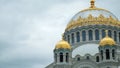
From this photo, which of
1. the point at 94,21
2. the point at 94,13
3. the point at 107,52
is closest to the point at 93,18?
the point at 94,21

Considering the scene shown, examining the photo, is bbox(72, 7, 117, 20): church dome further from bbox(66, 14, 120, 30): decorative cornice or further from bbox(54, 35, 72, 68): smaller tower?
bbox(54, 35, 72, 68): smaller tower

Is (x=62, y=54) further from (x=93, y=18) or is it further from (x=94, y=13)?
(x=94, y=13)

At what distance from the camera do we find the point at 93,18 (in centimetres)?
6322

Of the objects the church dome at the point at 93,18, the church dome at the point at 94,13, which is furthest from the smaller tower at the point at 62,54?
the church dome at the point at 94,13

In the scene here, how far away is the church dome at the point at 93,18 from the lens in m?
62.8

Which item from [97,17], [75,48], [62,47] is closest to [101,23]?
[97,17]

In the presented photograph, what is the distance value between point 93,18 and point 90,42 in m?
4.53

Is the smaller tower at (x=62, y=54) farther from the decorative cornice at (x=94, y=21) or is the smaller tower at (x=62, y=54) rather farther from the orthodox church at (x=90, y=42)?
the decorative cornice at (x=94, y=21)

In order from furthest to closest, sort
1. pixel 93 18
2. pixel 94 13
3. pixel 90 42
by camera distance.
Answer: pixel 94 13
pixel 93 18
pixel 90 42

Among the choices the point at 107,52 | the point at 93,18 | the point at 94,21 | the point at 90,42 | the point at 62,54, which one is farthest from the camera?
the point at 93,18

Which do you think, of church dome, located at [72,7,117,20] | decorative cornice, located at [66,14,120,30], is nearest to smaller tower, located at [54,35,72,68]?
decorative cornice, located at [66,14,120,30]

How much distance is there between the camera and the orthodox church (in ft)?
173

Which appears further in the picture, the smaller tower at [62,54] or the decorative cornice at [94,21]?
the decorative cornice at [94,21]

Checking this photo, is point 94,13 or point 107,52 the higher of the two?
point 94,13
